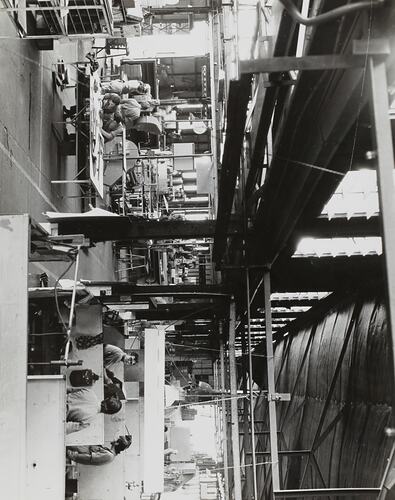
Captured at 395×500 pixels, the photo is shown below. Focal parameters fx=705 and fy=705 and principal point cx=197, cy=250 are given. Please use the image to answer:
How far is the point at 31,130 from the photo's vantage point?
34.6ft

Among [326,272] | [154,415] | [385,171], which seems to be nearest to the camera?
[385,171]

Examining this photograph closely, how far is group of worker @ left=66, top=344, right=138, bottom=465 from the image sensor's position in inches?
404

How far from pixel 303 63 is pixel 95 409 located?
7098mm

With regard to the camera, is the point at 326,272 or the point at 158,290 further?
the point at 158,290

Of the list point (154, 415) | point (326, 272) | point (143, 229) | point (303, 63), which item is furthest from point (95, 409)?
point (303, 63)

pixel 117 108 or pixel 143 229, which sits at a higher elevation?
pixel 117 108

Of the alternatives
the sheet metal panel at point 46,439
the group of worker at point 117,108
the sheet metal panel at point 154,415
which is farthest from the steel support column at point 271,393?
the group of worker at point 117,108

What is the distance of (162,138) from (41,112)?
956 centimetres

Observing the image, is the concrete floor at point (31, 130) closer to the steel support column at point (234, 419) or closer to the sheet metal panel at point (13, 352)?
the sheet metal panel at point (13, 352)

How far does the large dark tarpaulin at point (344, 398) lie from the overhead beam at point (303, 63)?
5.26m

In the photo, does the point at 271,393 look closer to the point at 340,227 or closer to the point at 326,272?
the point at 340,227

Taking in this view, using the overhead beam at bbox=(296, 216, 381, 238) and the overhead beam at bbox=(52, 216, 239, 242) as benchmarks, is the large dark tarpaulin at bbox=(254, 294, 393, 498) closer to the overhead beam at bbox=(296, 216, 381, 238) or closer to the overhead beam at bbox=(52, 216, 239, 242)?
the overhead beam at bbox=(296, 216, 381, 238)

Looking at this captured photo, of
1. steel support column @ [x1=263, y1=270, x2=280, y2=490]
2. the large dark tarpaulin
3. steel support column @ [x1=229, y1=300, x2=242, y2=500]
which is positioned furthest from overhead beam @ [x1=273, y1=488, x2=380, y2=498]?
steel support column @ [x1=229, y1=300, x2=242, y2=500]

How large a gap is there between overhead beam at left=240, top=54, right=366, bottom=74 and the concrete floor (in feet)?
16.2
